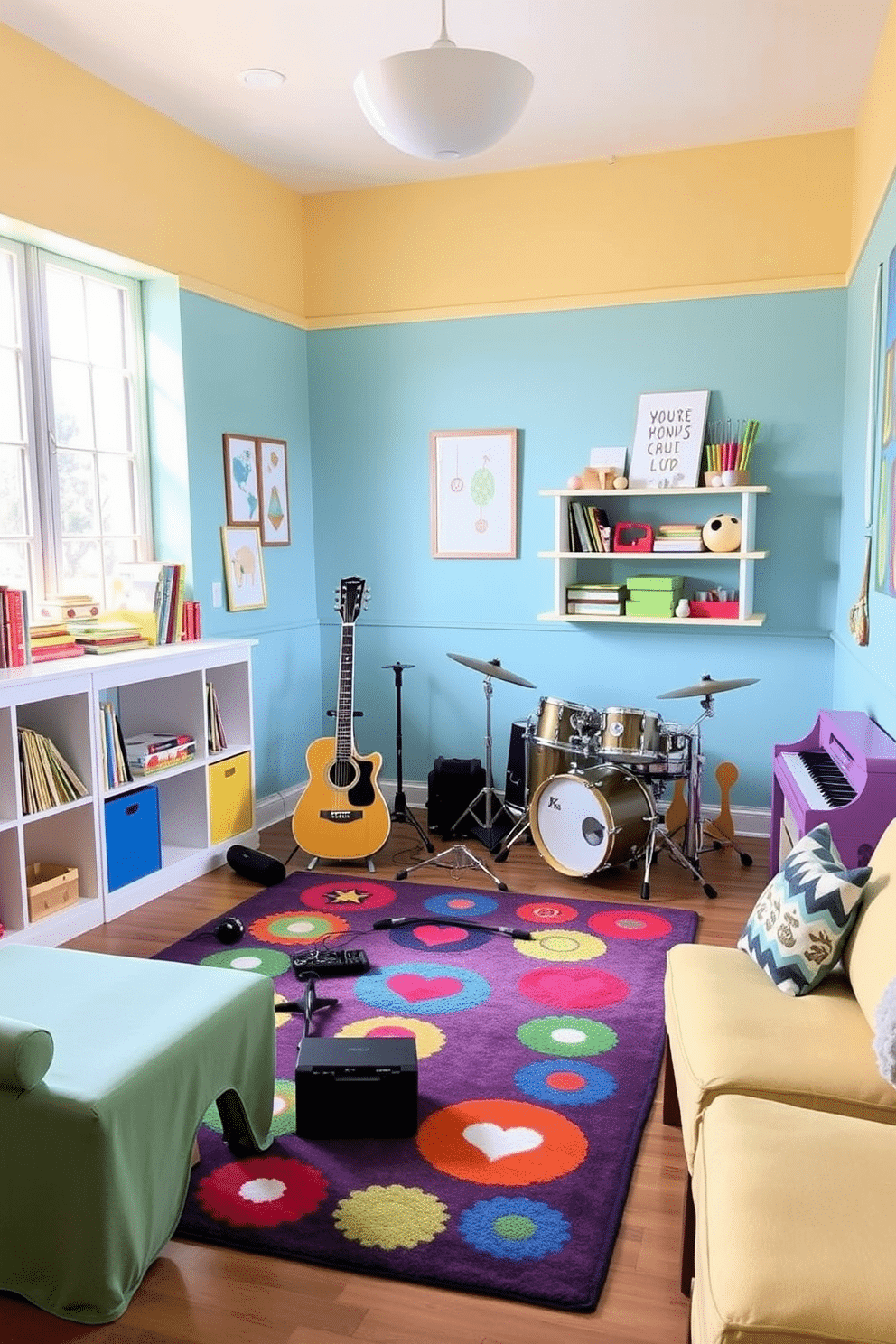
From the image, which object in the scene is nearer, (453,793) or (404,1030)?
(404,1030)

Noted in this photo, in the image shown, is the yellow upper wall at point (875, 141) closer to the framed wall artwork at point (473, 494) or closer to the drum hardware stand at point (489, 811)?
the framed wall artwork at point (473, 494)

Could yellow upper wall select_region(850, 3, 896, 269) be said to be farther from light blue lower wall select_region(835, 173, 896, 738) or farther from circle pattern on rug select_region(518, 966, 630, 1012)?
circle pattern on rug select_region(518, 966, 630, 1012)

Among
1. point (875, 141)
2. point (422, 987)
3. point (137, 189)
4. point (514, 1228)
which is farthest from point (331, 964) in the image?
point (875, 141)

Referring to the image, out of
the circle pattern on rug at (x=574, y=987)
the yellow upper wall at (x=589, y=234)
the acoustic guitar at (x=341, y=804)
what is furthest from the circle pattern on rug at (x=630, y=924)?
the yellow upper wall at (x=589, y=234)

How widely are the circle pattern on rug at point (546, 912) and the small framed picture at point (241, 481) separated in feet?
7.29

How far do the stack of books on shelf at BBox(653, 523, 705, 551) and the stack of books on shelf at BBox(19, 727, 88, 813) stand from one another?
8.69 feet

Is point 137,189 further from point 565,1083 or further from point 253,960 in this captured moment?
point 565,1083

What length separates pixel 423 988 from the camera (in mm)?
3361

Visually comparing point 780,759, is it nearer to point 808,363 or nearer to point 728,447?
point 728,447

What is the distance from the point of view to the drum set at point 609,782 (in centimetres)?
420

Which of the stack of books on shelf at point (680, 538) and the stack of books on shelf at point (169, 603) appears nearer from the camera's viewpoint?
the stack of books on shelf at point (169, 603)

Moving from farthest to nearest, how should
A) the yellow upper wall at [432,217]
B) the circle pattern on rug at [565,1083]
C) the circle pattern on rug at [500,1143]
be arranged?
1. the yellow upper wall at [432,217]
2. the circle pattern on rug at [565,1083]
3. the circle pattern on rug at [500,1143]

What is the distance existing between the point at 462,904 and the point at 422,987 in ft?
2.58

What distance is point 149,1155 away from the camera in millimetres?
2004
